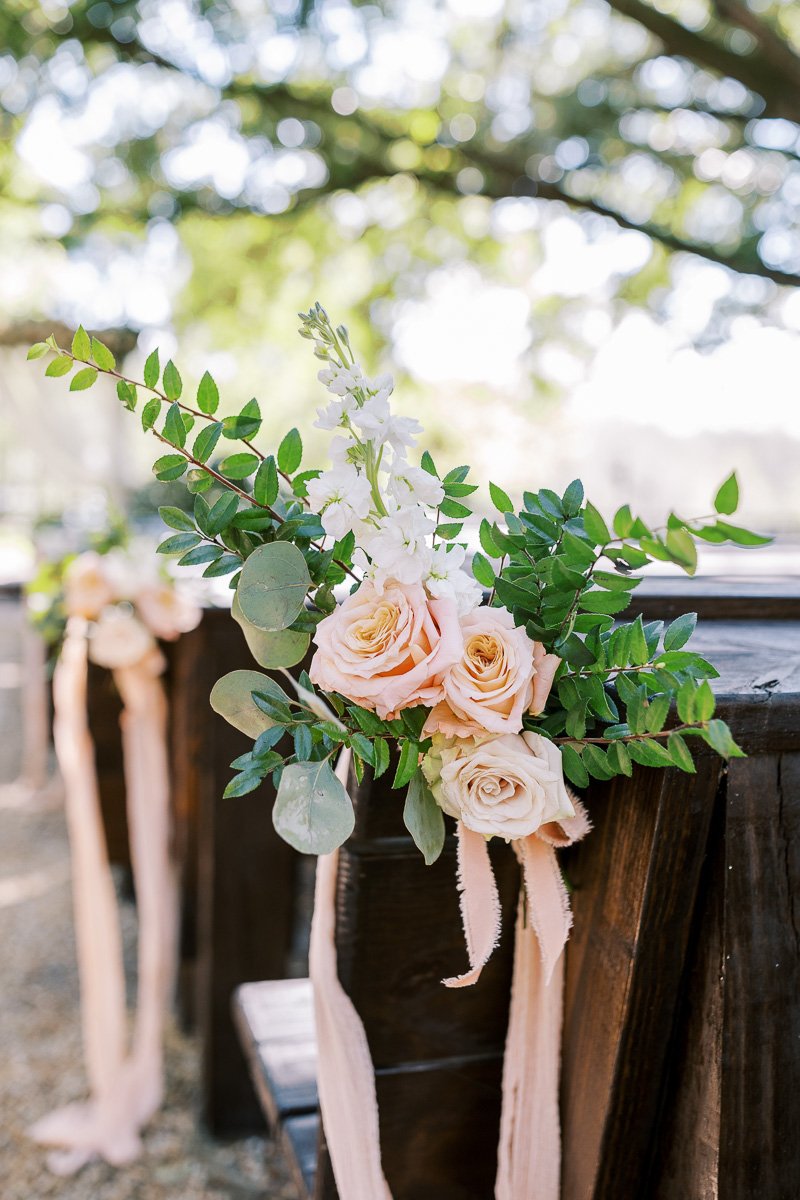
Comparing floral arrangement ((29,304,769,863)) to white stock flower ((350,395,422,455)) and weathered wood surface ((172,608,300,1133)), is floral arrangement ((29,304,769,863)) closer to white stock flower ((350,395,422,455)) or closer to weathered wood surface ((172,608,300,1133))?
white stock flower ((350,395,422,455))

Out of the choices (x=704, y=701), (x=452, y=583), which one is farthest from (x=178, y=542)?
(x=704, y=701)

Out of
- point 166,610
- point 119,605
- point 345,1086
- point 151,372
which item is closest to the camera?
point 151,372

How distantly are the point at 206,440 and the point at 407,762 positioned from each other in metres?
0.31

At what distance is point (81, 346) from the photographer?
79 cm

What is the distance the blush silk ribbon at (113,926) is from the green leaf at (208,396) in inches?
55.9

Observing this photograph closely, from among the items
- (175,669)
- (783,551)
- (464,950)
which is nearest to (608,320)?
(783,551)

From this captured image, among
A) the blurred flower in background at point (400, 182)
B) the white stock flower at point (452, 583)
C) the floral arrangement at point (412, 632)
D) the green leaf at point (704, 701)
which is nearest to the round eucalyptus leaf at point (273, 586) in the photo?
the floral arrangement at point (412, 632)

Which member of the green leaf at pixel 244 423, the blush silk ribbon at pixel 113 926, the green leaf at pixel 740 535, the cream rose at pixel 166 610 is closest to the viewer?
the green leaf at pixel 740 535

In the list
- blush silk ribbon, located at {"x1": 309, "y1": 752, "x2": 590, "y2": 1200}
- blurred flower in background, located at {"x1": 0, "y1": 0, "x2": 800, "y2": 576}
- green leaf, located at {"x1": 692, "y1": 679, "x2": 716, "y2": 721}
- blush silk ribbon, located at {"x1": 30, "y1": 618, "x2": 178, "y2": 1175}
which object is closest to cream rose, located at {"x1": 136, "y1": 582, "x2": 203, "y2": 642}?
blush silk ribbon, located at {"x1": 30, "y1": 618, "x2": 178, "y2": 1175}

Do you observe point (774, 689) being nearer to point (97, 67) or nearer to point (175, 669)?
point (175, 669)

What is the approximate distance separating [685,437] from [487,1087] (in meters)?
10.3

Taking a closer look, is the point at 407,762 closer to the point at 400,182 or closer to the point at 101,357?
the point at 101,357

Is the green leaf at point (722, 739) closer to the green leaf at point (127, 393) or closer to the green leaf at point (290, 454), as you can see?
the green leaf at point (290, 454)

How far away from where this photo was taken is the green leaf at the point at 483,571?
2.68 ft
